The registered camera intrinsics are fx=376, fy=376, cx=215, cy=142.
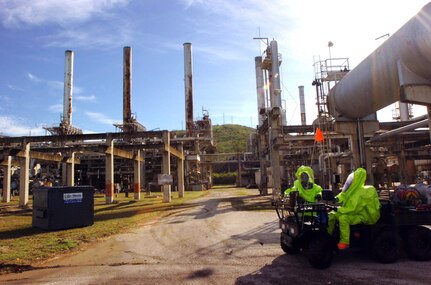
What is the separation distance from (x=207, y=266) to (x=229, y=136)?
129856 mm

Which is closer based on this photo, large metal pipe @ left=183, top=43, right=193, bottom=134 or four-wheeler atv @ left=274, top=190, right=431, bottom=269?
four-wheeler atv @ left=274, top=190, right=431, bottom=269

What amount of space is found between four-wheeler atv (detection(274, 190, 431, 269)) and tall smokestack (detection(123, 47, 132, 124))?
139 ft

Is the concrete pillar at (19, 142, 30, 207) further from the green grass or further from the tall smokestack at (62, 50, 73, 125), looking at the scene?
the tall smokestack at (62, 50, 73, 125)

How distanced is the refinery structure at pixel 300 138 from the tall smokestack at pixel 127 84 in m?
0.13

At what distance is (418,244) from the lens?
291 inches

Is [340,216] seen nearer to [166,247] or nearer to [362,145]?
[166,247]

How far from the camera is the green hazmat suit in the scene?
23.2ft

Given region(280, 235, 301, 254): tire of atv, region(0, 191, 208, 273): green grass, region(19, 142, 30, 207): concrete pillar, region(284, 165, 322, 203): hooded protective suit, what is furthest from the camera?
region(19, 142, 30, 207): concrete pillar

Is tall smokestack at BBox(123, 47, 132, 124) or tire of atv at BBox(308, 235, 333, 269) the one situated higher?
tall smokestack at BBox(123, 47, 132, 124)

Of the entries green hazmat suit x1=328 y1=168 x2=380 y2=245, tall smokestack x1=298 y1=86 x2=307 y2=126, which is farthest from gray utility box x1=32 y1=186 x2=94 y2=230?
tall smokestack x1=298 y1=86 x2=307 y2=126

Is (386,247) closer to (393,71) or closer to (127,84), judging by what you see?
(393,71)

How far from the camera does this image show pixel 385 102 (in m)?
11.4

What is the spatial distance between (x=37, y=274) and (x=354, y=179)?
6388 millimetres

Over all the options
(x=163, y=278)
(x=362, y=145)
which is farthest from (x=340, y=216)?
(x=362, y=145)
